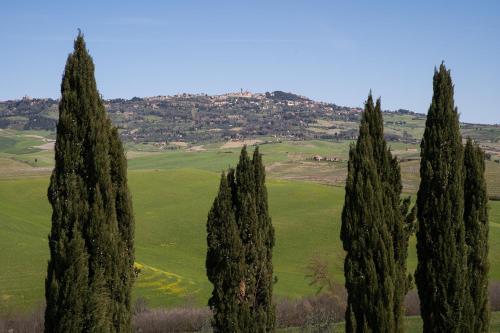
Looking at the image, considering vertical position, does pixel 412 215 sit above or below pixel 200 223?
above

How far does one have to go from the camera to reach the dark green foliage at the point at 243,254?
856 inches

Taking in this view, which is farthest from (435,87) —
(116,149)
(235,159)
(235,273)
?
(235,159)

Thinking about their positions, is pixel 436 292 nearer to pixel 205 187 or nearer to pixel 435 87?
pixel 435 87

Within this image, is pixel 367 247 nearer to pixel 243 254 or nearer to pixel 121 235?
pixel 243 254

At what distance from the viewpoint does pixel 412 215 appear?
23750 mm

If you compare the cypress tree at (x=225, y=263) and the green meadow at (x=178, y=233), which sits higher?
the cypress tree at (x=225, y=263)

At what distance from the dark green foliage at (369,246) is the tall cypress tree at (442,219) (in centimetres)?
143

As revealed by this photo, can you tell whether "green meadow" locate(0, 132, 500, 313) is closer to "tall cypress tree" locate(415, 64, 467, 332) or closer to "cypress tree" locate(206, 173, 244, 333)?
"cypress tree" locate(206, 173, 244, 333)

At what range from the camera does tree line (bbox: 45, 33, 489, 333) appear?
17.1m

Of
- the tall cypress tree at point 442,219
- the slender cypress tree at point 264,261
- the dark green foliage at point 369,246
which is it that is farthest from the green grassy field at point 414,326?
the dark green foliage at point 369,246

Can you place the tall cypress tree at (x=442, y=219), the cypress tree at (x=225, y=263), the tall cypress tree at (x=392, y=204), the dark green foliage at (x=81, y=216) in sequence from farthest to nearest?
the cypress tree at (x=225, y=263) → the tall cypress tree at (x=442, y=219) → the tall cypress tree at (x=392, y=204) → the dark green foliage at (x=81, y=216)

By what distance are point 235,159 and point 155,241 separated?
89.3 m

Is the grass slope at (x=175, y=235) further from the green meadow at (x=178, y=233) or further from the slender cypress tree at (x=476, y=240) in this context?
the slender cypress tree at (x=476, y=240)

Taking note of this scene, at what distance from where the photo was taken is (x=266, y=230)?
76.0 ft
